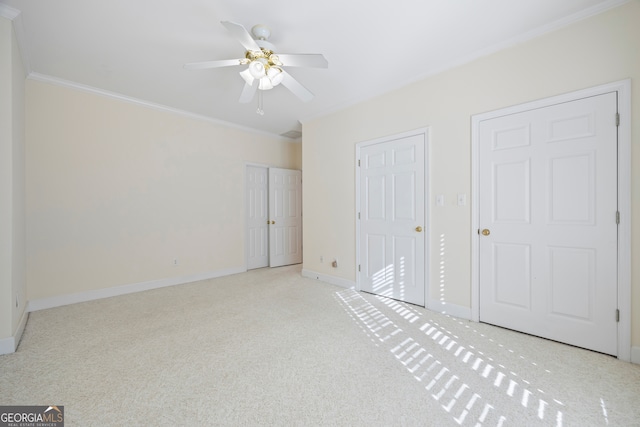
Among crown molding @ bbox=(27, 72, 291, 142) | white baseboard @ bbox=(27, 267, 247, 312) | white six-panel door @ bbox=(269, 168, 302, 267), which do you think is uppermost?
crown molding @ bbox=(27, 72, 291, 142)

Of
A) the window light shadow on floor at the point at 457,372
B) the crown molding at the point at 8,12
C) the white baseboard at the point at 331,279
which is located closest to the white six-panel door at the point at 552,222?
the window light shadow on floor at the point at 457,372

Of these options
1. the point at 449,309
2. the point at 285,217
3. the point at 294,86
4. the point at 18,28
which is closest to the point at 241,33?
the point at 294,86

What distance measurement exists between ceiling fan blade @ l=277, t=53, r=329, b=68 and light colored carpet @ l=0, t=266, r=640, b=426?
2.33 meters

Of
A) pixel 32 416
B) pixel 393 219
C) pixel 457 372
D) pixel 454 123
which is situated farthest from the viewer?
pixel 393 219

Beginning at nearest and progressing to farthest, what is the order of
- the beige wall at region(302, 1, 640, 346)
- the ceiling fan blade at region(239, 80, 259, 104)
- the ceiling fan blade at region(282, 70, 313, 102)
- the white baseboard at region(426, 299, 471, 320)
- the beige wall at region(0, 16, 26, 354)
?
the beige wall at region(302, 1, 640, 346) → the beige wall at region(0, 16, 26, 354) → the ceiling fan blade at region(282, 70, 313, 102) → the ceiling fan blade at region(239, 80, 259, 104) → the white baseboard at region(426, 299, 471, 320)

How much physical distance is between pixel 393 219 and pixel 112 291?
385 centimetres

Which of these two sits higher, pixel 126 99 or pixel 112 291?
pixel 126 99

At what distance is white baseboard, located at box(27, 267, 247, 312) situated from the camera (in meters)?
3.19

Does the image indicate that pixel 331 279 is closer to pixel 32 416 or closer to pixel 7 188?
pixel 32 416

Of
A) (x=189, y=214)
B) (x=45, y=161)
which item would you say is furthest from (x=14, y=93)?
(x=189, y=214)

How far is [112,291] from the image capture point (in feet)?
12.1

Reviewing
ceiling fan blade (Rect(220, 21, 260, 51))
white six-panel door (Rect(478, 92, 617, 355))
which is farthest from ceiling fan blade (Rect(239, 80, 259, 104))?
white six-panel door (Rect(478, 92, 617, 355))

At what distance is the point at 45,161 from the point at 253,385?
3.58 metres

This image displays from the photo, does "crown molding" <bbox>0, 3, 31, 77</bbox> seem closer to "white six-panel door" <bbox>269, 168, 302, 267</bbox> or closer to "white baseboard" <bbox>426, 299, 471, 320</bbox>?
"white six-panel door" <bbox>269, 168, 302, 267</bbox>
